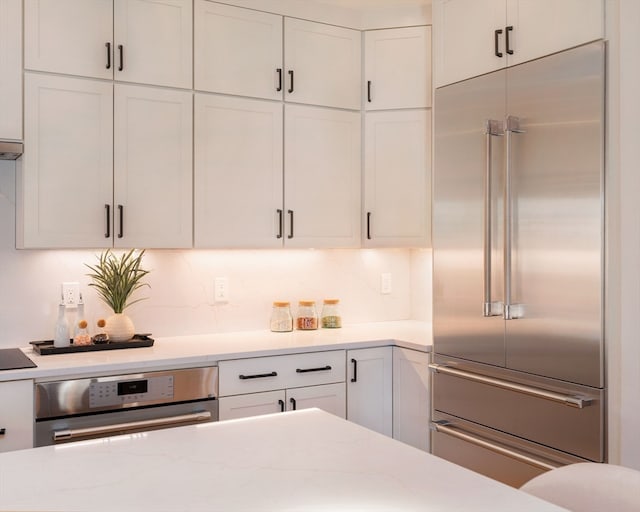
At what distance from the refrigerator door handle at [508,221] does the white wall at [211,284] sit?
1.32m

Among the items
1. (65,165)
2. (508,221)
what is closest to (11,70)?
(65,165)

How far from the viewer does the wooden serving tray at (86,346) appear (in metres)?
2.75

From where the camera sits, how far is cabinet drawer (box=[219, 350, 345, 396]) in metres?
2.83

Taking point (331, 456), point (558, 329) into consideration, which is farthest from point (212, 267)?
point (331, 456)

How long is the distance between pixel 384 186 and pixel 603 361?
1.52 m

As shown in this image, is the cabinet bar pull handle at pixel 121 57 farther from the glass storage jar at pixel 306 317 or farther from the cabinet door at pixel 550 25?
the cabinet door at pixel 550 25

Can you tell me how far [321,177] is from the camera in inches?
133

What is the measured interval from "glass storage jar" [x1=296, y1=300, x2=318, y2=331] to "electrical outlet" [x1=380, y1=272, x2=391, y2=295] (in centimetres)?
58

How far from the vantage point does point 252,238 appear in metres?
3.18

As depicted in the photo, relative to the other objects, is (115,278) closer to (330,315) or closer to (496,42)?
(330,315)

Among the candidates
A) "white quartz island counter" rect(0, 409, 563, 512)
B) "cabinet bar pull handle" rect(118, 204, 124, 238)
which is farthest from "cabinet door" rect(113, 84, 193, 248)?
"white quartz island counter" rect(0, 409, 563, 512)

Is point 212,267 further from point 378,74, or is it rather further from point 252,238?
point 378,74

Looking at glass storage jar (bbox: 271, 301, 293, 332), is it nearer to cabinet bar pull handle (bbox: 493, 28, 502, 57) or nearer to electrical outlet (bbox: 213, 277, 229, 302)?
electrical outlet (bbox: 213, 277, 229, 302)

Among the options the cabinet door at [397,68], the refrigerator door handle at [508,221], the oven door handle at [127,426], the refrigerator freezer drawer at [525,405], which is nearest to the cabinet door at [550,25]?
the refrigerator door handle at [508,221]
